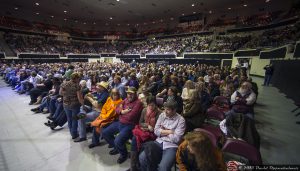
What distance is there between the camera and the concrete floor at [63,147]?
9.48 ft

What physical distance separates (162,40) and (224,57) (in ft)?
57.3

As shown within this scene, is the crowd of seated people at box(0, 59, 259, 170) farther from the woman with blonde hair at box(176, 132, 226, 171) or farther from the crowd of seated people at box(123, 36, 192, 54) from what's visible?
the crowd of seated people at box(123, 36, 192, 54)

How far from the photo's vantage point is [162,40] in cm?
3556

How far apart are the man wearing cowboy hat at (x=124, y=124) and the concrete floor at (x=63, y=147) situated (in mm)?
251

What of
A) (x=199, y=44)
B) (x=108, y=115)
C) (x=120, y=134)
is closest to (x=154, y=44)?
(x=199, y=44)

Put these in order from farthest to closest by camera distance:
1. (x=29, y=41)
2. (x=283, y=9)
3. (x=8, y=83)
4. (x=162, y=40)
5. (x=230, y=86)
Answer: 1. (x=162, y=40)
2. (x=29, y=41)
3. (x=283, y=9)
4. (x=8, y=83)
5. (x=230, y=86)

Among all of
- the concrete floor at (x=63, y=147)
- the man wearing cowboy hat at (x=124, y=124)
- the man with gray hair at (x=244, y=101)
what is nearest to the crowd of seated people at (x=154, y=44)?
the concrete floor at (x=63, y=147)

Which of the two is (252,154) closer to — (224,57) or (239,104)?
(239,104)

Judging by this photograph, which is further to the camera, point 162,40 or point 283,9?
point 162,40

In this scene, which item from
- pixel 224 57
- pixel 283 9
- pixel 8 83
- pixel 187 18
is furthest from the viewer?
pixel 187 18

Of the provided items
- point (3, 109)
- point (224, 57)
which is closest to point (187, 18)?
point (224, 57)

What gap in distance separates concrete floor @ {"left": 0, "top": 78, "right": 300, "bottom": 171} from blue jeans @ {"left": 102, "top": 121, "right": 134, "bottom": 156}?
0.92ft

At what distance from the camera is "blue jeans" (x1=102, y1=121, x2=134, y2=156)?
2.92 meters

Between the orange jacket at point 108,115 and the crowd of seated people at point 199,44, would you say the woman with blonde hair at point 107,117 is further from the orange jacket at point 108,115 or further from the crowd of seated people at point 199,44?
the crowd of seated people at point 199,44
